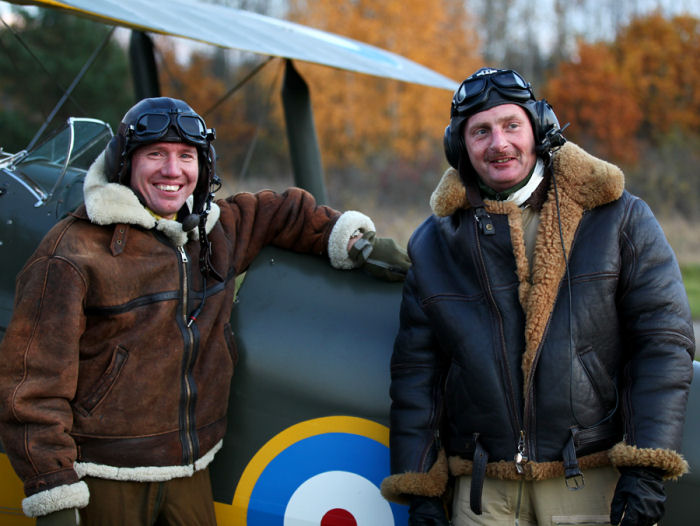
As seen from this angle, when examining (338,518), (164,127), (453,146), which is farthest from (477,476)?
(164,127)

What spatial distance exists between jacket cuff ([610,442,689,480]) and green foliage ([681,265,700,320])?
7.97 m

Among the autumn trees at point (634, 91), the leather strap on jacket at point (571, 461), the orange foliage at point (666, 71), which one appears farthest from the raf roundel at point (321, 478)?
the orange foliage at point (666, 71)

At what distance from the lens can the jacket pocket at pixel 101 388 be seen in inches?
86.9

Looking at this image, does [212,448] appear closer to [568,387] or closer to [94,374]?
[94,374]

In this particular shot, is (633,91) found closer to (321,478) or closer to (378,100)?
(378,100)

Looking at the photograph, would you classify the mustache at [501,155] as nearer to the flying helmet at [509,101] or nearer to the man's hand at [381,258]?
the flying helmet at [509,101]

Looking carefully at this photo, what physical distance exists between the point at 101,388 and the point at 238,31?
3688 mm

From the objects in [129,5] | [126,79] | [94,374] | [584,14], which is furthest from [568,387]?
[584,14]

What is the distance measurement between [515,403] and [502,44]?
3877 cm

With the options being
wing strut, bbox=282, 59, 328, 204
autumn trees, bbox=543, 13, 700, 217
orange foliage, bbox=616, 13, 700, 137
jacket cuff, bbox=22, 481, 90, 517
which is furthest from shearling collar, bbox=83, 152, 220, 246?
orange foliage, bbox=616, 13, 700, 137

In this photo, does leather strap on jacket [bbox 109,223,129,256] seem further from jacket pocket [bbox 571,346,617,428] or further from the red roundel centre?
jacket pocket [bbox 571,346,617,428]

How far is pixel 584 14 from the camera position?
3916cm

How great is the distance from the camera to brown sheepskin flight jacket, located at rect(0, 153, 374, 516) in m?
2.07

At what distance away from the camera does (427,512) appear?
7.07ft
